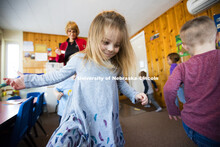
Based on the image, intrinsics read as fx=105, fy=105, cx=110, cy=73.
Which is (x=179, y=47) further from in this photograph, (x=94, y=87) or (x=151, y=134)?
(x=94, y=87)

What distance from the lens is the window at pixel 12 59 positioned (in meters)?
3.37

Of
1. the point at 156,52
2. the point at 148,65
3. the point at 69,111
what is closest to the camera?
the point at 69,111

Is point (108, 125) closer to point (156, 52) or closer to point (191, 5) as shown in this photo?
point (191, 5)

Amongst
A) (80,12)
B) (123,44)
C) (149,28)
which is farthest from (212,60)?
(149,28)

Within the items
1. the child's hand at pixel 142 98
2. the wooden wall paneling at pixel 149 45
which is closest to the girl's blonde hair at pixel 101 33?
the child's hand at pixel 142 98

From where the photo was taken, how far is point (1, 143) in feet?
3.16

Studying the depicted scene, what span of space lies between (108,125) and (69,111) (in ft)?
0.73

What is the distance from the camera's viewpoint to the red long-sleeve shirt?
562 millimetres

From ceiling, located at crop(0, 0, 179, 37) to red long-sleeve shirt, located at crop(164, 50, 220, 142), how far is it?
5.78 ft

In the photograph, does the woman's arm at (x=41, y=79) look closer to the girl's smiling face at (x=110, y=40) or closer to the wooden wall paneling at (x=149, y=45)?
the girl's smiling face at (x=110, y=40)

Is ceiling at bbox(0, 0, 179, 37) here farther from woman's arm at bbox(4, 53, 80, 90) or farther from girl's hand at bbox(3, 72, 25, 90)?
girl's hand at bbox(3, 72, 25, 90)

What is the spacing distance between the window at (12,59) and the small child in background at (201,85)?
4352 millimetres

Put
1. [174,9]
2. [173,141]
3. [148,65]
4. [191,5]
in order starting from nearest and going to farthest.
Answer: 1. [173,141]
2. [191,5]
3. [174,9]
4. [148,65]

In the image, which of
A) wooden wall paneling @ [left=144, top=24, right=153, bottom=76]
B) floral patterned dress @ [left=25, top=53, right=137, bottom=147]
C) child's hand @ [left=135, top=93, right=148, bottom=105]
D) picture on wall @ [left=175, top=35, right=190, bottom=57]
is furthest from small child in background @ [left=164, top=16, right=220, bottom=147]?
wooden wall paneling @ [left=144, top=24, right=153, bottom=76]
